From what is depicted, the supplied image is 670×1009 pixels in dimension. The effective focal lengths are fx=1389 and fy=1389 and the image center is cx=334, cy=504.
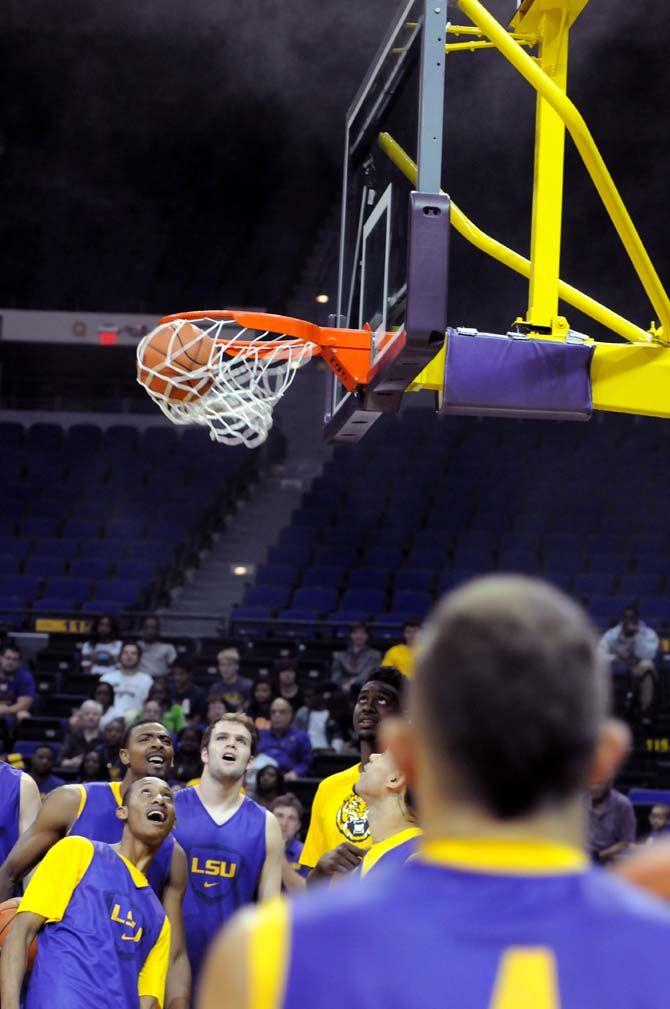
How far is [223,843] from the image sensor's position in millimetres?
5082

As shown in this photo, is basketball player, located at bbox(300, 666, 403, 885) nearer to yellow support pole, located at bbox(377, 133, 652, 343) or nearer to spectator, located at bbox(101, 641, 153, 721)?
yellow support pole, located at bbox(377, 133, 652, 343)

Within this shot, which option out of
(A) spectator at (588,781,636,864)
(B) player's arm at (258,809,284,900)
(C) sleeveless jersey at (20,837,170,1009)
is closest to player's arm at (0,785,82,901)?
(C) sleeveless jersey at (20,837,170,1009)

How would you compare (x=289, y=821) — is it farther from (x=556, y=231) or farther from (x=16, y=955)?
(x=556, y=231)

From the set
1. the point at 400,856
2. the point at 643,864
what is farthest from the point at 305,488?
the point at 643,864

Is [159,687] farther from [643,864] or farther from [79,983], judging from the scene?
[643,864]

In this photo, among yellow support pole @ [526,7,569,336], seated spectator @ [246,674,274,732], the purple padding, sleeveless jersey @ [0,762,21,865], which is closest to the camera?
the purple padding

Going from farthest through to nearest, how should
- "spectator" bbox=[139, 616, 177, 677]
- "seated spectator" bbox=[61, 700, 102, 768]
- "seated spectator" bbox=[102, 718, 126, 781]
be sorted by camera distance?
"spectator" bbox=[139, 616, 177, 677] → "seated spectator" bbox=[61, 700, 102, 768] → "seated spectator" bbox=[102, 718, 126, 781]

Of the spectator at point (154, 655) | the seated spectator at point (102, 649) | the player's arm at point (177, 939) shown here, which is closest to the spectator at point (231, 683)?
the spectator at point (154, 655)

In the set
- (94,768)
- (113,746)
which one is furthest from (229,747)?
(113,746)

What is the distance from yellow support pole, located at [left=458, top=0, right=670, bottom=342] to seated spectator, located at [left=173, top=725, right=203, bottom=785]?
5.04 m

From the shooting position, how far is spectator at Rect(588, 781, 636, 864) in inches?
306

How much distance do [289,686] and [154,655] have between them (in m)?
1.66

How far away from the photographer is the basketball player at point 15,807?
5.13 meters

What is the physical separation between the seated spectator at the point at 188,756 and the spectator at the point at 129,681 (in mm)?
1426
